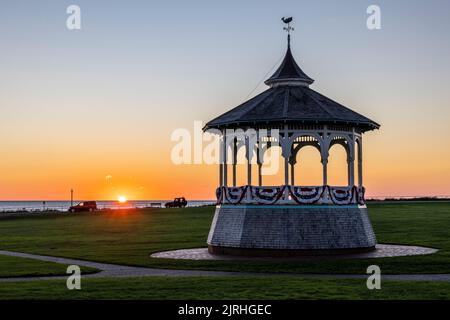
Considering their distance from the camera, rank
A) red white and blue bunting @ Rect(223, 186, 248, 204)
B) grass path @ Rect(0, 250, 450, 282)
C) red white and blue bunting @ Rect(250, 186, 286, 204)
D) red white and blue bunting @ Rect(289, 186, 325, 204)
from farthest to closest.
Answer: red white and blue bunting @ Rect(223, 186, 248, 204)
red white and blue bunting @ Rect(250, 186, 286, 204)
red white and blue bunting @ Rect(289, 186, 325, 204)
grass path @ Rect(0, 250, 450, 282)

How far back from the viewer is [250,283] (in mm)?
22344

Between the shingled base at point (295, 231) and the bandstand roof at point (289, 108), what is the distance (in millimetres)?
3968

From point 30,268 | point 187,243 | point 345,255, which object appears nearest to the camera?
point 30,268

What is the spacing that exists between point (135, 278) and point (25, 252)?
15361 millimetres

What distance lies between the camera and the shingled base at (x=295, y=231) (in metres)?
32.8

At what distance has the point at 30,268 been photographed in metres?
28.3

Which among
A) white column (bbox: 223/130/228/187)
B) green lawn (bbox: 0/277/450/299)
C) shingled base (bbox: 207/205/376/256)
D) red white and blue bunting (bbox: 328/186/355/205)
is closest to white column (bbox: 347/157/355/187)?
red white and blue bunting (bbox: 328/186/355/205)

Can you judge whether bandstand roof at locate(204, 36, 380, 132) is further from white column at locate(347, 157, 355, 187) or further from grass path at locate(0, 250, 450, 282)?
grass path at locate(0, 250, 450, 282)

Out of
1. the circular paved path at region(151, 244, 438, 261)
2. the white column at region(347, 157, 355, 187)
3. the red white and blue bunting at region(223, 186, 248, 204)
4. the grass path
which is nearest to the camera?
the grass path

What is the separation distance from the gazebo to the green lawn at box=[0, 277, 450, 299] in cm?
947

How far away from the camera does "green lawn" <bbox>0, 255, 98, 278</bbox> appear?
86.6 feet

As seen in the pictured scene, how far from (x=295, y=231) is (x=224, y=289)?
40.7 feet

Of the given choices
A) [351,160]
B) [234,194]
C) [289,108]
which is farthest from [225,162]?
[351,160]

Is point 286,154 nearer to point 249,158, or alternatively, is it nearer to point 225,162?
point 249,158
